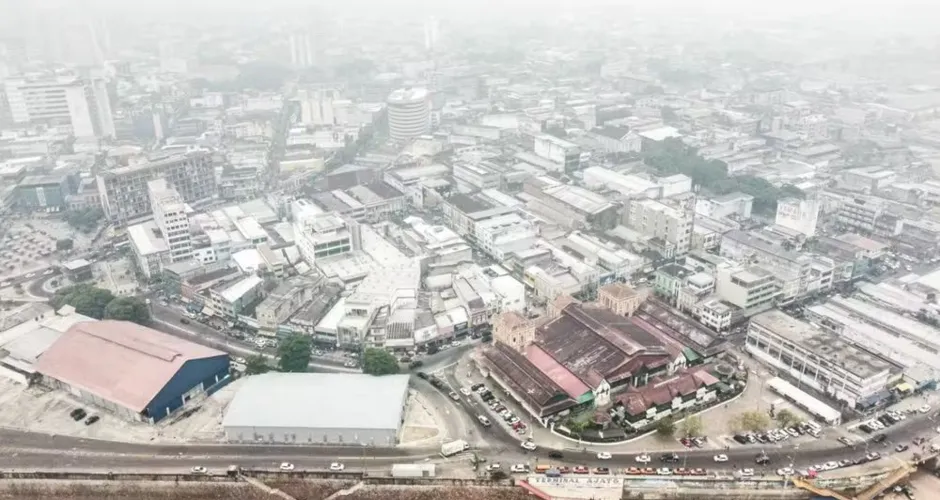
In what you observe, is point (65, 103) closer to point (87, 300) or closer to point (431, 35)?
point (87, 300)

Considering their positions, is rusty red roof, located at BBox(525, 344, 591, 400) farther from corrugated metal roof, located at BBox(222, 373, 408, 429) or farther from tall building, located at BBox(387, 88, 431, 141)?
tall building, located at BBox(387, 88, 431, 141)

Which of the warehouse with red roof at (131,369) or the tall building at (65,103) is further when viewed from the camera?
the tall building at (65,103)

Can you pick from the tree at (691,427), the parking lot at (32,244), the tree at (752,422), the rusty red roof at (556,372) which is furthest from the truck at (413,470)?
the parking lot at (32,244)

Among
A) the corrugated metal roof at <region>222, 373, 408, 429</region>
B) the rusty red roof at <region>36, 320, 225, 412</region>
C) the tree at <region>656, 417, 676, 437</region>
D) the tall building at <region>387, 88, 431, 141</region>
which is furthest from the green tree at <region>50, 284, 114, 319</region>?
the tall building at <region>387, 88, 431, 141</region>

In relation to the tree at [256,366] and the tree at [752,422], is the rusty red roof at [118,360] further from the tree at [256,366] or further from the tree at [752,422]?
the tree at [752,422]

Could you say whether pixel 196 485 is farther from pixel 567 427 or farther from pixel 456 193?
pixel 456 193

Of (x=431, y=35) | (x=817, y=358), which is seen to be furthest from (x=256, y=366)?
(x=431, y=35)

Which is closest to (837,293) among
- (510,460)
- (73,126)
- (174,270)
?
(510,460)
